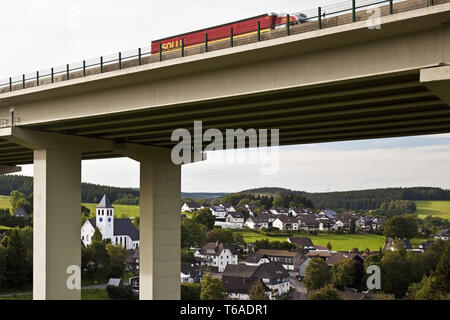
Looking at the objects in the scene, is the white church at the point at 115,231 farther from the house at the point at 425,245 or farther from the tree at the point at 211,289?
the house at the point at 425,245

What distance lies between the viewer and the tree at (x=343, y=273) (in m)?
75.0

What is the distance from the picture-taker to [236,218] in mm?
108375

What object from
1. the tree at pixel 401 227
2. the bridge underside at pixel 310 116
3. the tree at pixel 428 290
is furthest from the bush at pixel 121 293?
the tree at pixel 401 227

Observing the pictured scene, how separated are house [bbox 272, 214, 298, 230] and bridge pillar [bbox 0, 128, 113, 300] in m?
71.7

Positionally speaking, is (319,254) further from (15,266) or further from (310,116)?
(310,116)

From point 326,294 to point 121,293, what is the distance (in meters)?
26.5

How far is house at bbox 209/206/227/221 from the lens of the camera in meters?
110

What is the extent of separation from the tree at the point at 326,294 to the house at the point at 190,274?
17.0 m

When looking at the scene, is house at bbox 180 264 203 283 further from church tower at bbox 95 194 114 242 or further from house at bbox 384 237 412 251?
house at bbox 384 237 412 251

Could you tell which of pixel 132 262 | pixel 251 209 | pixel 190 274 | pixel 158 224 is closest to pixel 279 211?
pixel 251 209

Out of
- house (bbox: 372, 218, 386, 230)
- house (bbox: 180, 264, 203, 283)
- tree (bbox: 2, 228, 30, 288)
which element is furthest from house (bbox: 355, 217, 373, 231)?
tree (bbox: 2, 228, 30, 288)

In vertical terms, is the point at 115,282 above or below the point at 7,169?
below

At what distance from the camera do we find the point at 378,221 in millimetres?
93500
